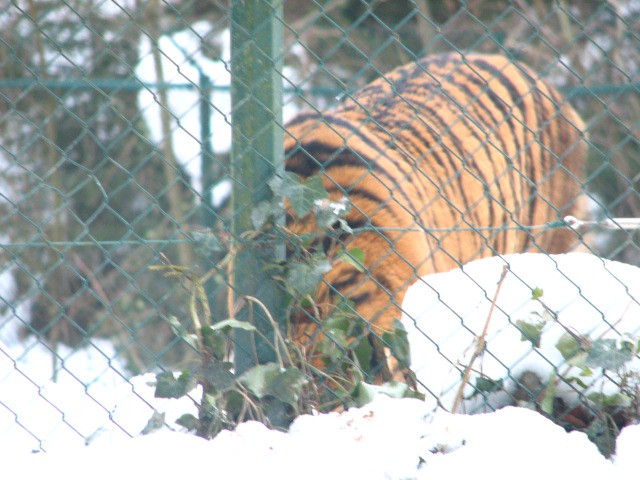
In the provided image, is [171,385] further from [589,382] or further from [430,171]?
[430,171]

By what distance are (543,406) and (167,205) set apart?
4.19m

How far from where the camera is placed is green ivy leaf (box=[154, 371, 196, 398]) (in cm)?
200

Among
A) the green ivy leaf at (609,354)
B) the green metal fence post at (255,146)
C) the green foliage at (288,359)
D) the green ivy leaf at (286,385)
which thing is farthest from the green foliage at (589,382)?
the green metal fence post at (255,146)

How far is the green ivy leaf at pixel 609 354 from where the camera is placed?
2.12 m

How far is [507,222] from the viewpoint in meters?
4.04

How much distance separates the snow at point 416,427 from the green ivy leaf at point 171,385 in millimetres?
97

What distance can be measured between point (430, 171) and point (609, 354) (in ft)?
4.99

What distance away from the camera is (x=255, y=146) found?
2.11 meters

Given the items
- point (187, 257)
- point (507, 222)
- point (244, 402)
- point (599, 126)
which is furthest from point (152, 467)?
point (599, 126)

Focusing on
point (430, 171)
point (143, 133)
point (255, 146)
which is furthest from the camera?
point (143, 133)

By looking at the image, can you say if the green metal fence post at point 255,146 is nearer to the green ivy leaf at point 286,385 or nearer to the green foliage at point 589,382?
the green ivy leaf at point 286,385

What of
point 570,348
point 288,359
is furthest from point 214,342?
point 570,348

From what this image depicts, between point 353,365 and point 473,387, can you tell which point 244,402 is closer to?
point 353,365

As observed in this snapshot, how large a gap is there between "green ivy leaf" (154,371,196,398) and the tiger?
1.08ft
